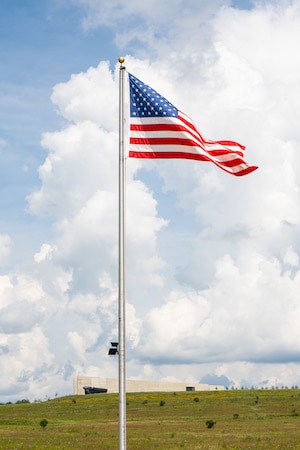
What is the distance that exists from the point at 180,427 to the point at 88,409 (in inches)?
Result: 1027

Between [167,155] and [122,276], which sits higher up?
[167,155]

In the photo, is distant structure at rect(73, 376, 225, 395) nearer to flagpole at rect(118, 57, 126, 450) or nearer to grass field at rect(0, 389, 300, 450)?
grass field at rect(0, 389, 300, 450)

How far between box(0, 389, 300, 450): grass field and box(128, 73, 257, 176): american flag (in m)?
28.4

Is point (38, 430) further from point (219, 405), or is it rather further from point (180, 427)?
point (219, 405)

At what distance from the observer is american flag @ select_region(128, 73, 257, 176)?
24.5 metres

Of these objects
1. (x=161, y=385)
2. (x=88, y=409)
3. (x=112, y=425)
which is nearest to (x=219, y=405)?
(x=88, y=409)

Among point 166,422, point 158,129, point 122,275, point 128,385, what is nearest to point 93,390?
point 128,385

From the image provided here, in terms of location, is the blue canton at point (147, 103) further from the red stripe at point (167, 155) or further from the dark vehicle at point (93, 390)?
the dark vehicle at point (93, 390)

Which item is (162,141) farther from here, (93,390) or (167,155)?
(93,390)

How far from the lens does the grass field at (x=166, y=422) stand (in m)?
51.5

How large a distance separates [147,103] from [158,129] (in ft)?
3.06

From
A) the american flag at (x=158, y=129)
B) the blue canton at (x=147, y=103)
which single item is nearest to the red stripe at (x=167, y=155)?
the american flag at (x=158, y=129)

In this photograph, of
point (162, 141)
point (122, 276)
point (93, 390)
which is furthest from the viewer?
point (93, 390)

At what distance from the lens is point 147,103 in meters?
24.8
